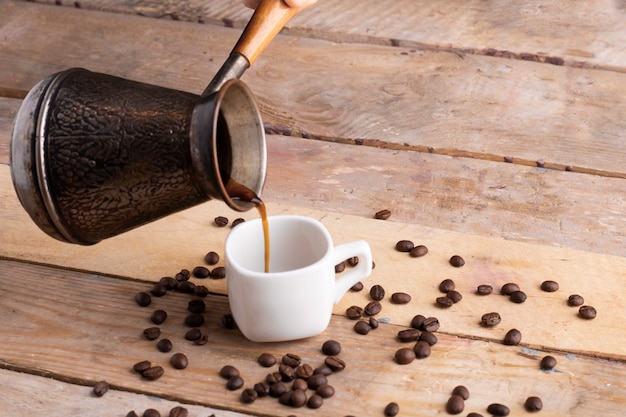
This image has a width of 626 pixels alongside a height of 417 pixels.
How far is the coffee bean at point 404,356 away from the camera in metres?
1.53

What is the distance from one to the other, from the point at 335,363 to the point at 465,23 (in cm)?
148

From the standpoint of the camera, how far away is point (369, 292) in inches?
67.1

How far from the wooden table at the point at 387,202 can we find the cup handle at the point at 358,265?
72mm

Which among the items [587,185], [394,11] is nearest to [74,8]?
[394,11]

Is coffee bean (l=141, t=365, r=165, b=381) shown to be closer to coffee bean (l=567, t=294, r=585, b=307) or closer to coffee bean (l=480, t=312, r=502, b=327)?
coffee bean (l=480, t=312, r=502, b=327)

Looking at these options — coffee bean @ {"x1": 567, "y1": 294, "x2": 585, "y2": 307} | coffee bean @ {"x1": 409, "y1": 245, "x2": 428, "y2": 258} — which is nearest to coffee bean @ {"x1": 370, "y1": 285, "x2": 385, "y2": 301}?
coffee bean @ {"x1": 409, "y1": 245, "x2": 428, "y2": 258}

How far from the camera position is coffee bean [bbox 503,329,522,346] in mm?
1577

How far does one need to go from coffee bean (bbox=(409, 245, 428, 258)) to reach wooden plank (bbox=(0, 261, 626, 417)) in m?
0.20

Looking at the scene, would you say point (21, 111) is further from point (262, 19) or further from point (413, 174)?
point (413, 174)

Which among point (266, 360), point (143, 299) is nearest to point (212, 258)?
point (143, 299)

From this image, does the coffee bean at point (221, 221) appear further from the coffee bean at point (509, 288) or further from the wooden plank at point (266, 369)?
the coffee bean at point (509, 288)

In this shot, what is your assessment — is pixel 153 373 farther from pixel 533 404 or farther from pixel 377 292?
pixel 533 404

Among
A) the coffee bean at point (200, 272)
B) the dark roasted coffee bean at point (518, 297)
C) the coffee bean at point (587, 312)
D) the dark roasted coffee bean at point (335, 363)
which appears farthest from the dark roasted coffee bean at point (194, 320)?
the coffee bean at point (587, 312)

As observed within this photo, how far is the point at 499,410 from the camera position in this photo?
1438 millimetres
